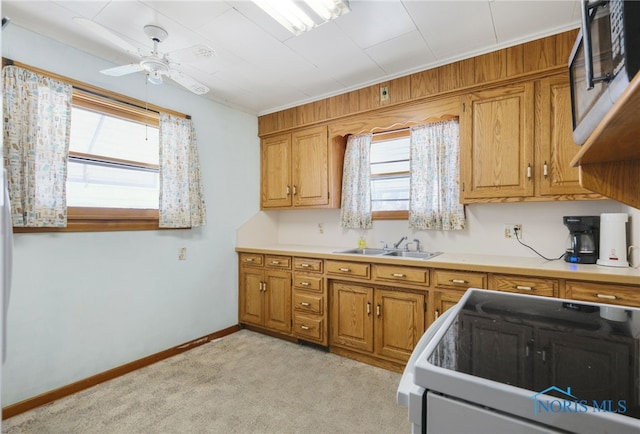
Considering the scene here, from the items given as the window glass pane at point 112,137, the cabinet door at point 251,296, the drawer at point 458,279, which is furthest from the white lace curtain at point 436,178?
the window glass pane at point 112,137

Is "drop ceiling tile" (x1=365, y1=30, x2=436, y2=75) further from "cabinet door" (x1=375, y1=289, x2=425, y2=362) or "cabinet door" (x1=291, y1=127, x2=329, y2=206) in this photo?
"cabinet door" (x1=375, y1=289, x2=425, y2=362)

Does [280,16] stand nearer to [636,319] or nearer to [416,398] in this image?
[416,398]

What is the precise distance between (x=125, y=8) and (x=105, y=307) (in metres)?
2.13

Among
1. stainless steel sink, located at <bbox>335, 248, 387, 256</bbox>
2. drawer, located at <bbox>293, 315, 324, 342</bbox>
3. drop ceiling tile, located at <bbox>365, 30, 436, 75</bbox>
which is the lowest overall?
drawer, located at <bbox>293, 315, 324, 342</bbox>

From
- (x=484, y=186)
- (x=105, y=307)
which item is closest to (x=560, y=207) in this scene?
(x=484, y=186)

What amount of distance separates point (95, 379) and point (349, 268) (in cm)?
217

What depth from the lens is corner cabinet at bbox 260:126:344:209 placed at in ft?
10.8

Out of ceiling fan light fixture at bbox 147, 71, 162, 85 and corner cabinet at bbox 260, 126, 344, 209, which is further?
corner cabinet at bbox 260, 126, 344, 209

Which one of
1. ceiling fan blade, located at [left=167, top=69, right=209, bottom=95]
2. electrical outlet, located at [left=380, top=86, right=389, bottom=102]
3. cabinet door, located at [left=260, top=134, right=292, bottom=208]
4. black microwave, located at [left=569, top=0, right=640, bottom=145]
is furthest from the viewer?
cabinet door, located at [left=260, top=134, right=292, bottom=208]

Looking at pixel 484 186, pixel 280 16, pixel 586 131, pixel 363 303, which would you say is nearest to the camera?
pixel 586 131

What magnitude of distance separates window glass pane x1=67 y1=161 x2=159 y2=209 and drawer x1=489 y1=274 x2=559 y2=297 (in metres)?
2.84

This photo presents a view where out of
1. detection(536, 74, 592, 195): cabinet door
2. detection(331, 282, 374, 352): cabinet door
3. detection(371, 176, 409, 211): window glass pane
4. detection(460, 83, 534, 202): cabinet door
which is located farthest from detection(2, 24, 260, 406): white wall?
detection(536, 74, 592, 195): cabinet door

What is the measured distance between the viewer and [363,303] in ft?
8.84

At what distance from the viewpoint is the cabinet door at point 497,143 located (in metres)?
2.26
